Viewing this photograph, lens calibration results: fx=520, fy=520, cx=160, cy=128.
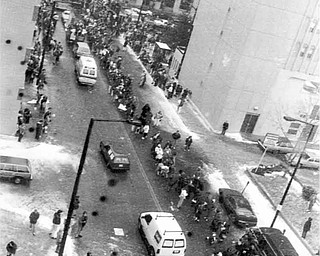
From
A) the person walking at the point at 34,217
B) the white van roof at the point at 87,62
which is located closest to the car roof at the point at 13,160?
the person walking at the point at 34,217

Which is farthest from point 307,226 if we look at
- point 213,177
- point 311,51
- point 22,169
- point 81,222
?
point 311,51

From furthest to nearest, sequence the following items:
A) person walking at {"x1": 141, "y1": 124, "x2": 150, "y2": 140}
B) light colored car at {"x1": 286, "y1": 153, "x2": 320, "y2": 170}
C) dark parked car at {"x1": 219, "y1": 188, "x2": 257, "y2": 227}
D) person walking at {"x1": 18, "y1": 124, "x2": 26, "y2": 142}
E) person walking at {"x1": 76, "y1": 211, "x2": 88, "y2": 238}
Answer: light colored car at {"x1": 286, "y1": 153, "x2": 320, "y2": 170}, person walking at {"x1": 141, "y1": 124, "x2": 150, "y2": 140}, person walking at {"x1": 18, "y1": 124, "x2": 26, "y2": 142}, dark parked car at {"x1": 219, "y1": 188, "x2": 257, "y2": 227}, person walking at {"x1": 76, "y1": 211, "x2": 88, "y2": 238}

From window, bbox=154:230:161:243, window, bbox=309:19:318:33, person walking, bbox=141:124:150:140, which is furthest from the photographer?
window, bbox=309:19:318:33

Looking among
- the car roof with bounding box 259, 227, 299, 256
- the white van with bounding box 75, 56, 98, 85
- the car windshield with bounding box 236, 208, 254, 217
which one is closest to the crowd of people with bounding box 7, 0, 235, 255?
the car windshield with bounding box 236, 208, 254, 217

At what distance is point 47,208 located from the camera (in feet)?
81.1

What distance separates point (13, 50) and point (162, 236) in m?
13.3

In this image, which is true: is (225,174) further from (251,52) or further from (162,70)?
(162,70)

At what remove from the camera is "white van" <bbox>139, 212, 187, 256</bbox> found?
76.1 ft

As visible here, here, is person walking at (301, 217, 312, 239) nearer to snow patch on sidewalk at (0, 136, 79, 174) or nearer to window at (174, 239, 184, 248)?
window at (174, 239, 184, 248)

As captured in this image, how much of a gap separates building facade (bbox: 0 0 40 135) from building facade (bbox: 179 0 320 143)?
1717cm

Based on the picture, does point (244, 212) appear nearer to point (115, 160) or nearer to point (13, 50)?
point (115, 160)

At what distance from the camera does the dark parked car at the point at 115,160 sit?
29484 millimetres

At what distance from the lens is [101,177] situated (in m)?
28.8

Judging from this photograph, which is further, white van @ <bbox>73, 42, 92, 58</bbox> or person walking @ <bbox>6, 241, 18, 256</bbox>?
white van @ <bbox>73, 42, 92, 58</bbox>
